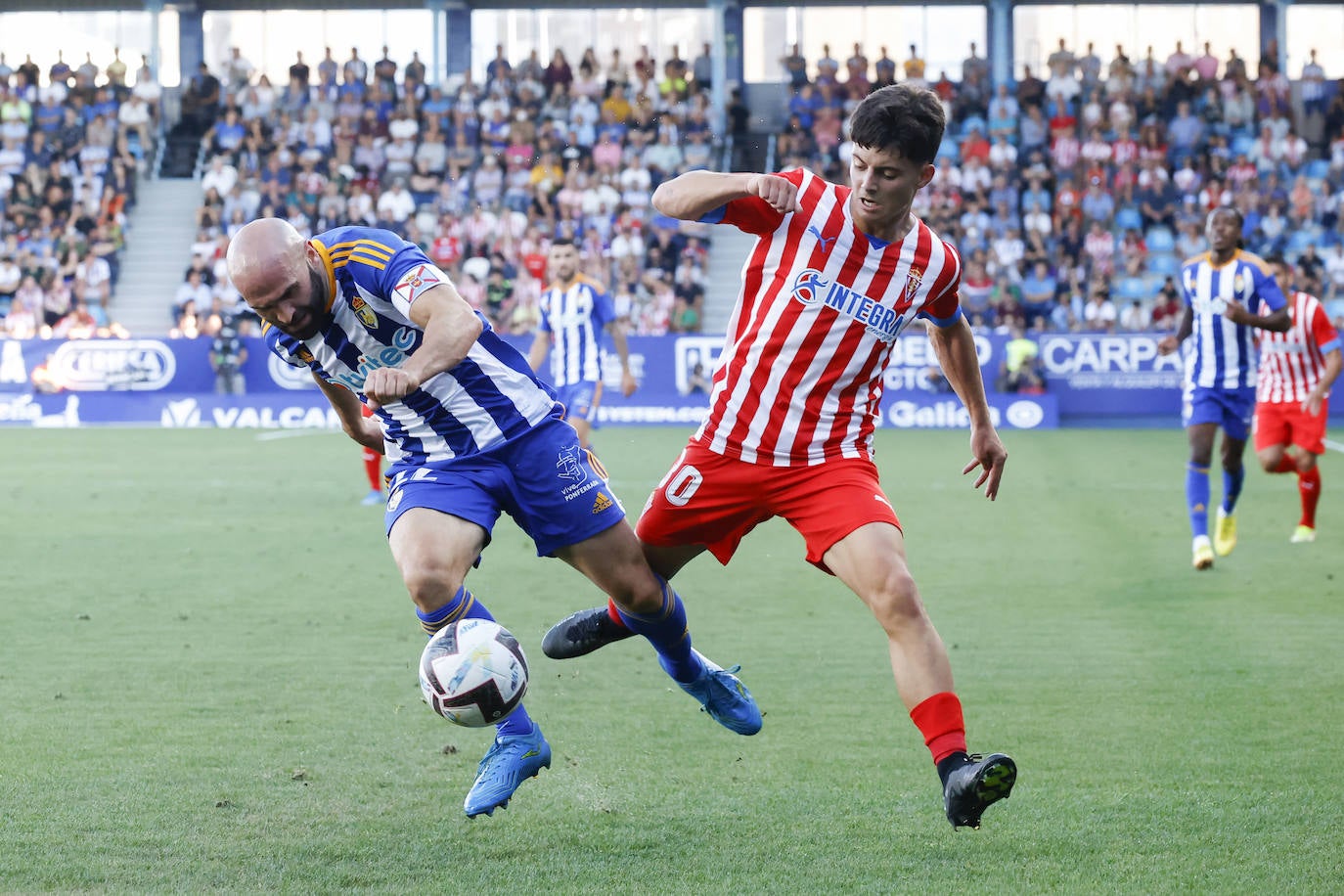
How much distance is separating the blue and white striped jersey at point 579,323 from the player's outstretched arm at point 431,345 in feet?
25.2

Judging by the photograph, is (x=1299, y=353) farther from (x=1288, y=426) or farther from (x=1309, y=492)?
(x=1309, y=492)

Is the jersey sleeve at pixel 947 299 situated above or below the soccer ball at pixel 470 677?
above

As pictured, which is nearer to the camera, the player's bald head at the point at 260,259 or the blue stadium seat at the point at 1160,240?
the player's bald head at the point at 260,259

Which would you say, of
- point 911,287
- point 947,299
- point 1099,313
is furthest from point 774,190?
point 1099,313

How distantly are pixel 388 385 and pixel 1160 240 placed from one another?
2276 cm

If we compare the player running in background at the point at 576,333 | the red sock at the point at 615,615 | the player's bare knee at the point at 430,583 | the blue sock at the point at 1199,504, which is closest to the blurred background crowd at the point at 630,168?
the player running in background at the point at 576,333

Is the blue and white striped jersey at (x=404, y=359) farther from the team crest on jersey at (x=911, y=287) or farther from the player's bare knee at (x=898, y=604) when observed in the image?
the player's bare knee at (x=898, y=604)

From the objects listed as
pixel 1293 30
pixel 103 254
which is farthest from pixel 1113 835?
pixel 1293 30

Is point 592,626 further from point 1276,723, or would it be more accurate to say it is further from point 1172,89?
point 1172,89

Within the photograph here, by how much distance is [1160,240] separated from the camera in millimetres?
24641

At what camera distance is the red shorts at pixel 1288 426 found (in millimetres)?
10266

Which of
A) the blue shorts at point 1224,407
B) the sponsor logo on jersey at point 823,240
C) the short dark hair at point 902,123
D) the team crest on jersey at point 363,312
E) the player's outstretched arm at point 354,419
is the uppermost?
the short dark hair at point 902,123

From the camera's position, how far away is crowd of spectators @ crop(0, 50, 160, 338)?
24.6 metres

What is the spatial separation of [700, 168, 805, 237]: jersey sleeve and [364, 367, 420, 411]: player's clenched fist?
104 centimetres
